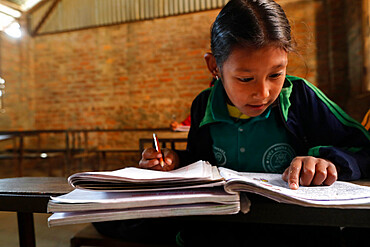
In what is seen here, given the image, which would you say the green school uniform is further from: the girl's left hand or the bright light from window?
the bright light from window

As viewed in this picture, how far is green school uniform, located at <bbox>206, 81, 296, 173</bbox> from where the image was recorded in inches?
34.8

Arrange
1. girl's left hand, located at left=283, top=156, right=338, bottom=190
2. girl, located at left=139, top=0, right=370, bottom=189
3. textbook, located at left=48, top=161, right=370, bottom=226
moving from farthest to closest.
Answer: girl, located at left=139, top=0, right=370, bottom=189
girl's left hand, located at left=283, top=156, right=338, bottom=190
textbook, located at left=48, top=161, right=370, bottom=226

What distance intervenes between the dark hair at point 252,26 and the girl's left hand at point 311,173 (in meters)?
0.31

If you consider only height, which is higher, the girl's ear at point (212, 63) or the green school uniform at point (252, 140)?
the girl's ear at point (212, 63)

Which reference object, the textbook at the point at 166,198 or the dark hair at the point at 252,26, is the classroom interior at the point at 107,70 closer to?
the dark hair at the point at 252,26

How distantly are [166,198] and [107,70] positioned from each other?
17.4 ft

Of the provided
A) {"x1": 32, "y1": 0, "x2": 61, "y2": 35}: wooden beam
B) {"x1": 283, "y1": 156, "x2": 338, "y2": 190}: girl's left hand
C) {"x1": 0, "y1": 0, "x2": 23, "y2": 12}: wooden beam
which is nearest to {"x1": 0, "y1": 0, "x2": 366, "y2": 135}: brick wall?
{"x1": 32, "y1": 0, "x2": 61, "y2": 35}: wooden beam

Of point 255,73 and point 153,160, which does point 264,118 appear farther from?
point 153,160

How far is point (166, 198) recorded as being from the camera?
41 cm

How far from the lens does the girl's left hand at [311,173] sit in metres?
0.54

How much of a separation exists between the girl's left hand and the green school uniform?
12.5 inches

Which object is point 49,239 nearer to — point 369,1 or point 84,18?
point 369,1

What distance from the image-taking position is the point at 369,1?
347cm

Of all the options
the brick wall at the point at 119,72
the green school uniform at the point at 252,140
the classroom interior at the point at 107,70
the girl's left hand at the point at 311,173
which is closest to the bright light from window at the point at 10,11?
the classroom interior at the point at 107,70
